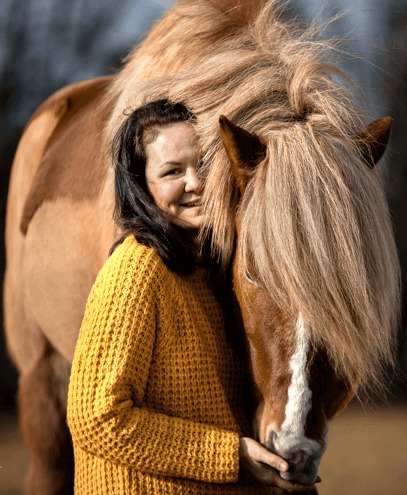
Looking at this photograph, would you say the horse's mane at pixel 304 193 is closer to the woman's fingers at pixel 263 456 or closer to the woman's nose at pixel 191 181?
the woman's nose at pixel 191 181

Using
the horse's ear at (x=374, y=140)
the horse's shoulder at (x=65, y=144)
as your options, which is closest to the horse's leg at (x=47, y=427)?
the horse's shoulder at (x=65, y=144)

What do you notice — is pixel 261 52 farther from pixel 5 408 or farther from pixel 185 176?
pixel 5 408

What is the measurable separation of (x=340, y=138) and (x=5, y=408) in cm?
516

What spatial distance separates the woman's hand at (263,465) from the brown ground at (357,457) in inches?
91.2

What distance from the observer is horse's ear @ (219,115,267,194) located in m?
0.77

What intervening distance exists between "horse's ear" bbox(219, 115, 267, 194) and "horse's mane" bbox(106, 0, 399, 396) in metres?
0.02

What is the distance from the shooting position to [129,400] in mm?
713

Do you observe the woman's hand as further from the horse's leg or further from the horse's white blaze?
the horse's leg

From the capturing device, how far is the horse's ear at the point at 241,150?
2.53 feet

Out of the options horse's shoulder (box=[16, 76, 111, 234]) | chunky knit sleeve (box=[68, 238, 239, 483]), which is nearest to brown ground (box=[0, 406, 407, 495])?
horse's shoulder (box=[16, 76, 111, 234])

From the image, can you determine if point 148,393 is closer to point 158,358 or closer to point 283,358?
point 158,358

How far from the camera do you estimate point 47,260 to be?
178 cm

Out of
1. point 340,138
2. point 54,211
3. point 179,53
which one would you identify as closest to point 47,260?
point 54,211

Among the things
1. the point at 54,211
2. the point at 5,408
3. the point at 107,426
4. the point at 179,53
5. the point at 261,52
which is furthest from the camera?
the point at 5,408
